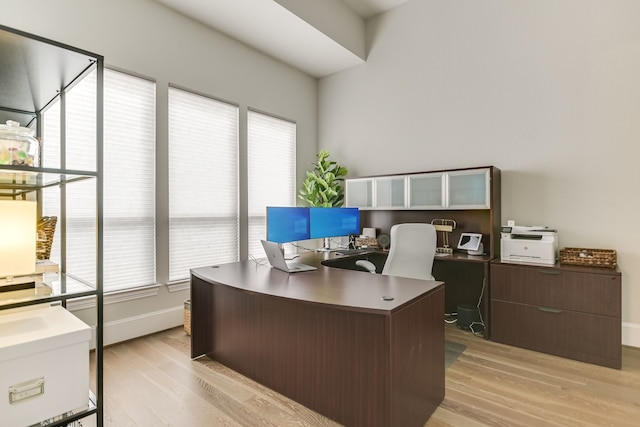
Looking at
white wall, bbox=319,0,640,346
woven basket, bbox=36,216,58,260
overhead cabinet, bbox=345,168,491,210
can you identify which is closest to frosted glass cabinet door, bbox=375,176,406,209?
overhead cabinet, bbox=345,168,491,210

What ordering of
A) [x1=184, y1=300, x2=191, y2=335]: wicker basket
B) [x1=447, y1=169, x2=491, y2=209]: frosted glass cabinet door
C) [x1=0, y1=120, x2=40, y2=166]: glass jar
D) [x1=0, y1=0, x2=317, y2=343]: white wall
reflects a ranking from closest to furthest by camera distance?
1. [x1=0, y1=120, x2=40, y2=166]: glass jar
2. [x1=0, y1=0, x2=317, y2=343]: white wall
3. [x1=184, y1=300, x2=191, y2=335]: wicker basket
4. [x1=447, y1=169, x2=491, y2=209]: frosted glass cabinet door

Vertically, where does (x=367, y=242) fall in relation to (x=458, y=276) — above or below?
above

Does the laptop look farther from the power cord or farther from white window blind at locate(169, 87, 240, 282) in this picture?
the power cord

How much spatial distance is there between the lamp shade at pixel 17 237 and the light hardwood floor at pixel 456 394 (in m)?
1.18

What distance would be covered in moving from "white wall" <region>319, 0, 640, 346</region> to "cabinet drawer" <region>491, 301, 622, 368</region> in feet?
2.13

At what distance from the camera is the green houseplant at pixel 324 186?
4703 mm

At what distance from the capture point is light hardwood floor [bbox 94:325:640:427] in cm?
198

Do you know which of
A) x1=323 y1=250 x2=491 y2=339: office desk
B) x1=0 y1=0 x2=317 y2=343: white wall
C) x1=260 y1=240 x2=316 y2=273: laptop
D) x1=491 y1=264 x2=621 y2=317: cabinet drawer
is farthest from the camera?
x1=323 y1=250 x2=491 y2=339: office desk

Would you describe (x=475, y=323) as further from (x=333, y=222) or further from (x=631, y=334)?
(x=333, y=222)

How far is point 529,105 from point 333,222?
2367 mm

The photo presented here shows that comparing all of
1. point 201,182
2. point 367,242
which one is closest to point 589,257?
point 367,242

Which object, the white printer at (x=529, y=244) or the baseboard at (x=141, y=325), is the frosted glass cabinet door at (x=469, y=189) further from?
the baseboard at (x=141, y=325)

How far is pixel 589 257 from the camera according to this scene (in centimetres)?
290

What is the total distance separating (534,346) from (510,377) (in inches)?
26.6
